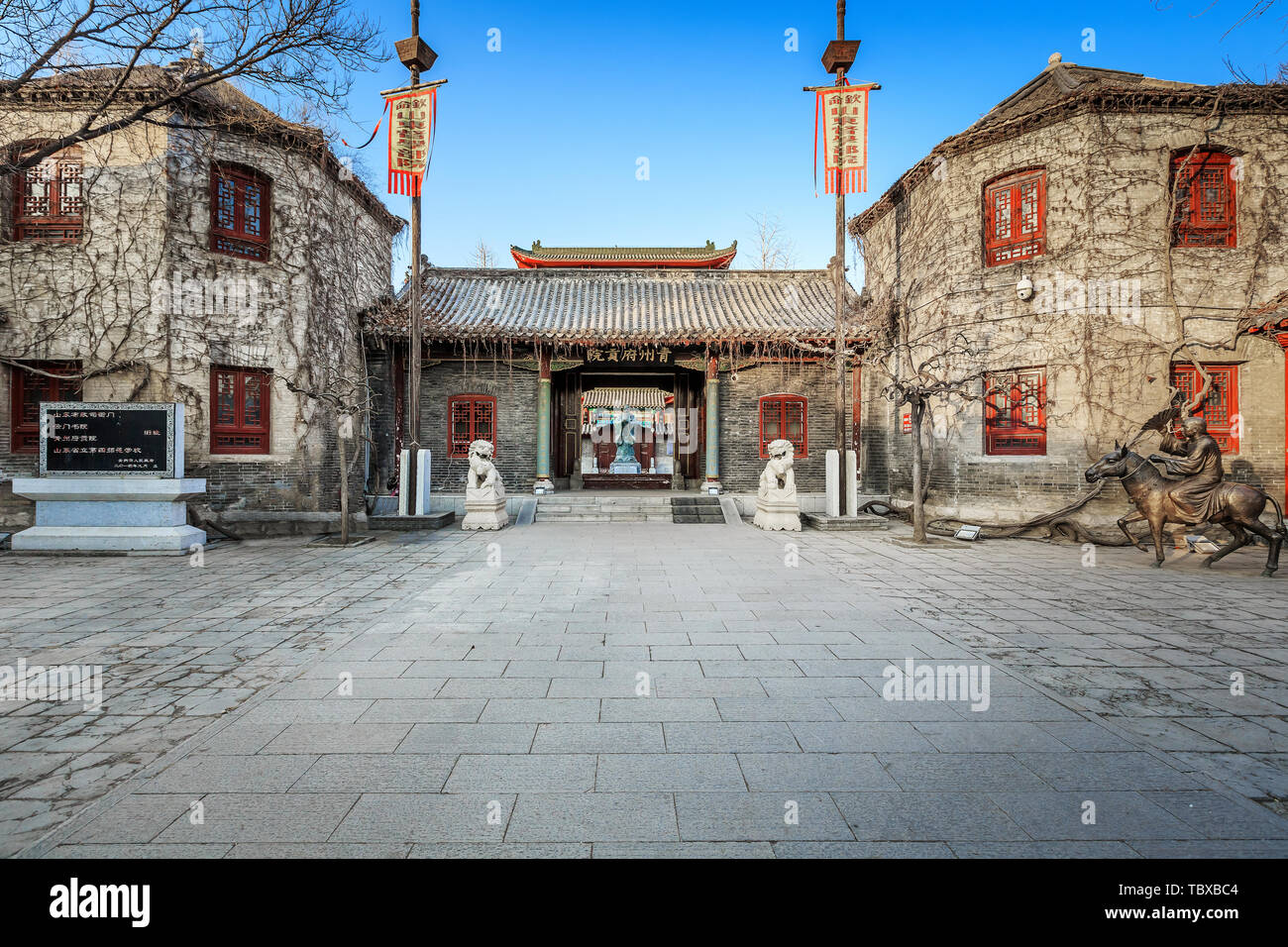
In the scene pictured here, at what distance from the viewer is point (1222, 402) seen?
369 inches

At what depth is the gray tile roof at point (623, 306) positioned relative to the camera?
1301 centimetres

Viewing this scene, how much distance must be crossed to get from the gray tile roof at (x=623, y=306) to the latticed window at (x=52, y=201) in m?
4.82

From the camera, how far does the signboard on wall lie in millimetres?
8156

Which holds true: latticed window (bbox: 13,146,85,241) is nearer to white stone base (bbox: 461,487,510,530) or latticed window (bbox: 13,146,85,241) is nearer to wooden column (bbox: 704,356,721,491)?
white stone base (bbox: 461,487,510,530)

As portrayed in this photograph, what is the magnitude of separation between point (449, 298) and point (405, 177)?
3.86 meters

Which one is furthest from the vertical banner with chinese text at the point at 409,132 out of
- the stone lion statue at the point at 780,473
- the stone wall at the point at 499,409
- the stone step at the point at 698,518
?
the stone lion statue at the point at 780,473

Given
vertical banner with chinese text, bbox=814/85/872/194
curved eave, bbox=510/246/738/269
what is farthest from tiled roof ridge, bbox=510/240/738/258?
vertical banner with chinese text, bbox=814/85/872/194

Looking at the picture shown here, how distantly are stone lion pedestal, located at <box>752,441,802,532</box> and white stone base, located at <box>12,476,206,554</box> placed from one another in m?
8.87

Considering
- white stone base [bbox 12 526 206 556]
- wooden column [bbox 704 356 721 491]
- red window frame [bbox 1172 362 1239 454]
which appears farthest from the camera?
wooden column [bbox 704 356 721 491]

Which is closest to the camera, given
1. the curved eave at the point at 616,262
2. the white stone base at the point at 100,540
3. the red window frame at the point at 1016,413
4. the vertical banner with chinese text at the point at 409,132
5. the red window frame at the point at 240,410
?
the white stone base at the point at 100,540

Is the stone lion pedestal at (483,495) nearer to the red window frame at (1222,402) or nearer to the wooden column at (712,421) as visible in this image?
the wooden column at (712,421)

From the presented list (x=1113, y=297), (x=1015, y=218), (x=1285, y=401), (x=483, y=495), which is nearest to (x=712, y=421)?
(x=483, y=495)

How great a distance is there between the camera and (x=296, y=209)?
1137 centimetres

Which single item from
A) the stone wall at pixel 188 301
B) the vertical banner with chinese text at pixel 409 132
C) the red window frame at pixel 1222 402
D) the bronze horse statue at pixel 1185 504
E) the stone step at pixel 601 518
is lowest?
the stone step at pixel 601 518
